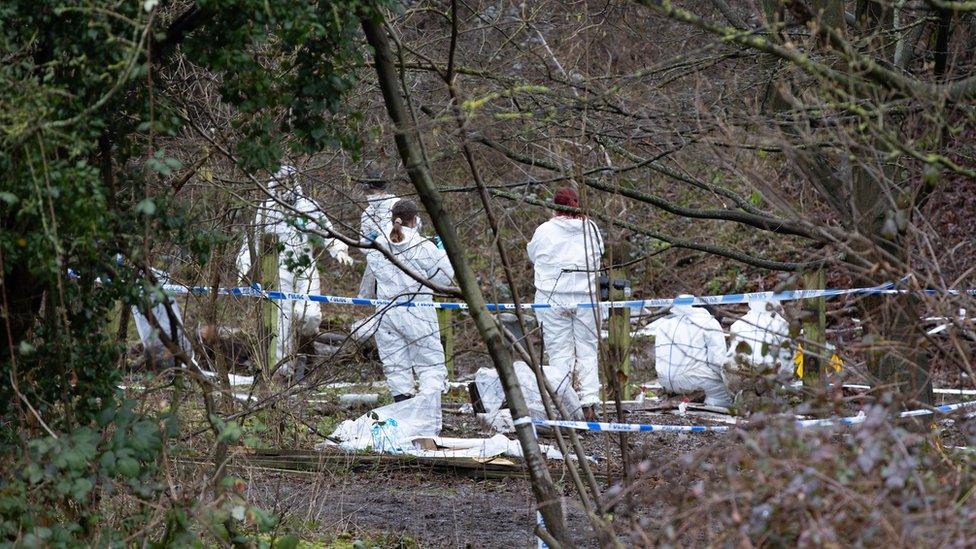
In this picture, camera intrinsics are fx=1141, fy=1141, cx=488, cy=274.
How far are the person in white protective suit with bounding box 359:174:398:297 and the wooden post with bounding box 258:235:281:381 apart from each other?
2.33ft

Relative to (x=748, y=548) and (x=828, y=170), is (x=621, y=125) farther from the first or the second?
(x=748, y=548)

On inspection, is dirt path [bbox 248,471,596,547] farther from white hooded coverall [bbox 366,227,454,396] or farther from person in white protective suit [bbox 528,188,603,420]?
person in white protective suit [bbox 528,188,603,420]

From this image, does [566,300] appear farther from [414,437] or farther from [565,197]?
[414,437]

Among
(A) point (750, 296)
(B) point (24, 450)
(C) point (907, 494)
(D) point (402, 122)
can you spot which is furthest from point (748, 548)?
(A) point (750, 296)

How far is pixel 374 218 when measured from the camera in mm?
6211

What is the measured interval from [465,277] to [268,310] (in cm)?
569

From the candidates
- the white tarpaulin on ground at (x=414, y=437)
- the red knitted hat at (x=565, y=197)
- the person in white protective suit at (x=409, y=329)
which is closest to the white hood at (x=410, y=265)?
the person in white protective suit at (x=409, y=329)

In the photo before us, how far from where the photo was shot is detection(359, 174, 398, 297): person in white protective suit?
5735 mm

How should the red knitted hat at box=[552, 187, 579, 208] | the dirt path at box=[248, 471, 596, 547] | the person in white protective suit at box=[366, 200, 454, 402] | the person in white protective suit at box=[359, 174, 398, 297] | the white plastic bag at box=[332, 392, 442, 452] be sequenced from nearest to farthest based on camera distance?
the person in white protective suit at box=[359, 174, 398, 297]
the dirt path at box=[248, 471, 596, 547]
the red knitted hat at box=[552, 187, 579, 208]
the white plastic bag at box=[332, 392, 442, 452]
the person in white protective suit at box=[366, 200, 454, 402]

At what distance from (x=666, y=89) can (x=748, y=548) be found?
453 centimetres

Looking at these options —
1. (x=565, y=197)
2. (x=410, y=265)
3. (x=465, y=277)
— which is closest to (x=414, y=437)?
(x=410, y=265)

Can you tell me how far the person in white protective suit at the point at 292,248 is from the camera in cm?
500

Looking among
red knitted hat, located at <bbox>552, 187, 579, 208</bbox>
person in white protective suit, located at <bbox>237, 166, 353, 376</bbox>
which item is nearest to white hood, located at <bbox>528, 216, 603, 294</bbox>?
red knitted hat, located at <bbox>552, 187, 579, 208</bbox>

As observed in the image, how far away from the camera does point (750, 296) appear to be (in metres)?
7.90
